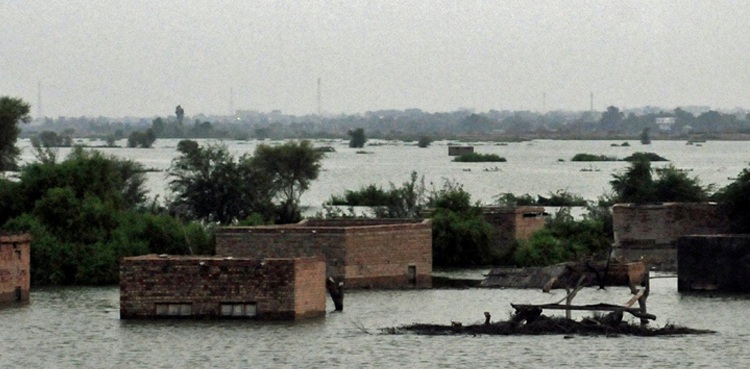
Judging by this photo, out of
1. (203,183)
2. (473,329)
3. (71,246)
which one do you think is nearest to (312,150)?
(203,183)

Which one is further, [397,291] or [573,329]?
[397,291]

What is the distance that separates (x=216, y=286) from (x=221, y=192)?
83.1 feet

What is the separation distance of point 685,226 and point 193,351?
890 inches

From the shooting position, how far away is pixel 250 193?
58.0m

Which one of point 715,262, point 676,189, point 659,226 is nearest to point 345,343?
point 715,262

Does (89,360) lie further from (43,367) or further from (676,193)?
(676,193)

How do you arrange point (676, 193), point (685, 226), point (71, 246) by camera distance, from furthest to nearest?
1. point (676, 193)
2. point (685, 226)
3. point (71, 246)

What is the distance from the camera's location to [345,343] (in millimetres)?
31078

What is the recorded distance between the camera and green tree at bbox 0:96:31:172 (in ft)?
216

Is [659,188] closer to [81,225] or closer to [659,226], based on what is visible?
[659,226]

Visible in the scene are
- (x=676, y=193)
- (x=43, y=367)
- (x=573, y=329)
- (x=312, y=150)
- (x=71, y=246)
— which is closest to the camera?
(x=43, y=367)

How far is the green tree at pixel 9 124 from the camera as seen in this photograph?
6575 cm

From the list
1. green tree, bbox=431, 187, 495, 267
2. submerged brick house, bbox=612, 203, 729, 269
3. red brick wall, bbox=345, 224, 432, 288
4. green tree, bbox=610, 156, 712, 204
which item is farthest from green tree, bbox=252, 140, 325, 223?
red brick wall, bbox=345, 224, 432, 288

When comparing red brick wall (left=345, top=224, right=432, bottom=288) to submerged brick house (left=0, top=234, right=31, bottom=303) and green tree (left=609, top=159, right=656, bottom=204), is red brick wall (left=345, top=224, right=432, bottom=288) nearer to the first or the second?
submerged brick house (left=0, top=234, right=31, bottom=303)
